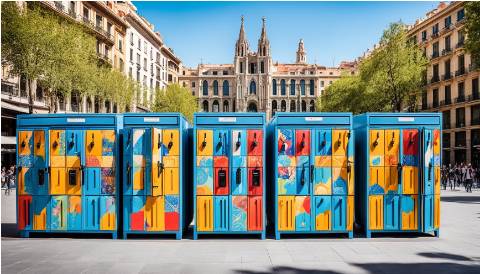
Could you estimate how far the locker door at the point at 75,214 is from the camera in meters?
9.79

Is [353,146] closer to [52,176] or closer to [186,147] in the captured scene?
[186,147]

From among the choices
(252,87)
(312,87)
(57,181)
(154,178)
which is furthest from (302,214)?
(312,87)

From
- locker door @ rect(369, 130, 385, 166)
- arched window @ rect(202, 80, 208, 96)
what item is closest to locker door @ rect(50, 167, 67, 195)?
locker door @ rect(369, 130, 385, 166)

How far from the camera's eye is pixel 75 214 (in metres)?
9.80

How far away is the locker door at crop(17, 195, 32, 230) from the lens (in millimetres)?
9852

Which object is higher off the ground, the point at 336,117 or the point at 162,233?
the point at 336,117

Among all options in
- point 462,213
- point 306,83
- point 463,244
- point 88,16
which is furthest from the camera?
point 306,83

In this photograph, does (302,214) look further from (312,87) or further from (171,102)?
(312,87)

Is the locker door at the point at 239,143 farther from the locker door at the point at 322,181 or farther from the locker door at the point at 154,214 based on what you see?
the locker door at the point at 154,214

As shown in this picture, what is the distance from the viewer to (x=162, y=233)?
9742mm

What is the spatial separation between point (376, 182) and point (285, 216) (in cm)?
244

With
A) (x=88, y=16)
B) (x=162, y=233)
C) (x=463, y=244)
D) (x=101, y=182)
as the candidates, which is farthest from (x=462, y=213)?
(x=88, y=16)

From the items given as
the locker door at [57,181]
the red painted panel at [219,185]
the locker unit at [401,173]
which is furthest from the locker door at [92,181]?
the locker unit at [401,173]

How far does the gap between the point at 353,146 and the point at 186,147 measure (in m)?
4.35
